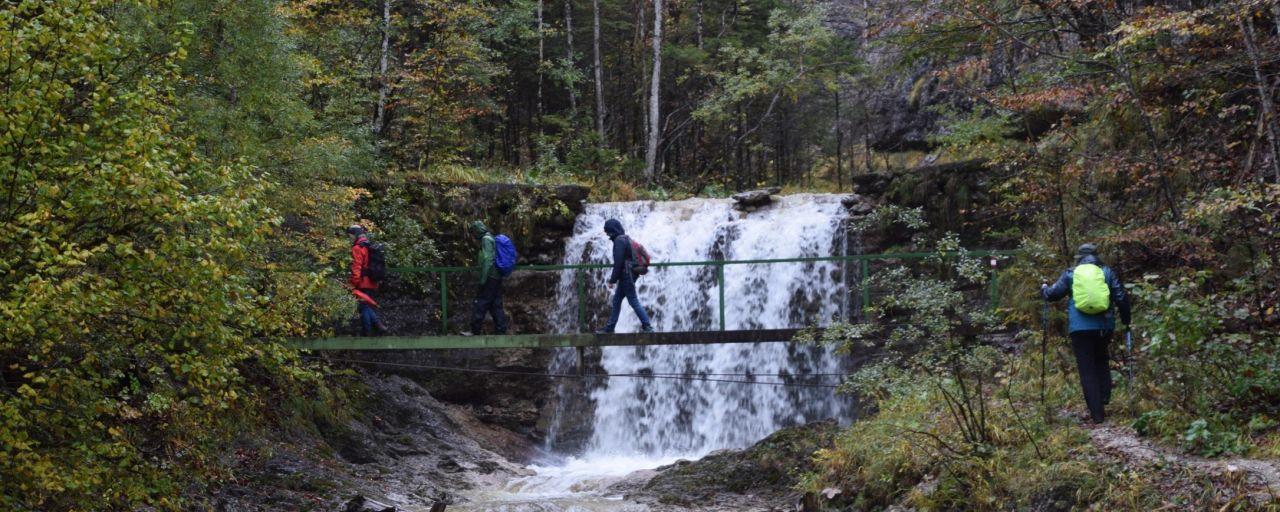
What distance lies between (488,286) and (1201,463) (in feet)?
25.5

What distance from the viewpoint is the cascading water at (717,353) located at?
602 inches

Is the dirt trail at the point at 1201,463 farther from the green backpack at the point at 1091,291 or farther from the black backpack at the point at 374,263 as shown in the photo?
the black backpack at the point at 374,263

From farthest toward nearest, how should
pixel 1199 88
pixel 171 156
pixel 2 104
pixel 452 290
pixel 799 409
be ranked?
1. pixel 452 290
2. pixel 799 409
3. pixel 1199 88
4. pixel 171 156
5. pixel 2 104

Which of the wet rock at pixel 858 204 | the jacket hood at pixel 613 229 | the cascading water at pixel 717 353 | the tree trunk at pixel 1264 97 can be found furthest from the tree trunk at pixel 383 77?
the tree trunk at pixel 1264 97

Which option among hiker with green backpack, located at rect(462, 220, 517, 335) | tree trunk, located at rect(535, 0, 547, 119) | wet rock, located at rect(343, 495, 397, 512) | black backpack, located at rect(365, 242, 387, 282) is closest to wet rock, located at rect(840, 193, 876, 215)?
hiker with green backpack, located at rect(462, 220, 517, 335)

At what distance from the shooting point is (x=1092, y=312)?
788 centimetres

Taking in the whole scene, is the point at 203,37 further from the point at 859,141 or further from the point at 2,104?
the point at 859,141

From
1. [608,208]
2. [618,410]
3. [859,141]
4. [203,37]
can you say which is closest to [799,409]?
[618,410]

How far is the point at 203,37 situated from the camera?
1077 cm

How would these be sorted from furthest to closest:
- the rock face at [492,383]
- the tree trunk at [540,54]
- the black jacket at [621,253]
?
the tree trunk at [540,54] → the rock face at [492,383] → the black jacket at [621,253]

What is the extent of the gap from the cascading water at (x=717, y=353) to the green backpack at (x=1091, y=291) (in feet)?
22.8

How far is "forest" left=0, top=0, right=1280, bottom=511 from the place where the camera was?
235 inches

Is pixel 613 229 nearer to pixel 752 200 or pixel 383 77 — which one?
pixel 752 200

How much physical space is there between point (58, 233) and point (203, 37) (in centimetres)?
568
